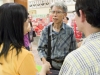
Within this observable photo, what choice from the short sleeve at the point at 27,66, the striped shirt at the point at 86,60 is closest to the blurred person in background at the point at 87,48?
the striped shirt at the point at 86,60

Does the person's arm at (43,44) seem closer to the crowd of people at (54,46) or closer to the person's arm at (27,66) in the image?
the crowd of people at (54,46)

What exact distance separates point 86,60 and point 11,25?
0.65m

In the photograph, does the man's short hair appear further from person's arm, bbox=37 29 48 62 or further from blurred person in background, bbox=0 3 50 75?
person's arm, bbox=37 29 48 62

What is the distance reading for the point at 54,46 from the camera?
2.29 metres

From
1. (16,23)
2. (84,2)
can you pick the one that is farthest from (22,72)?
(84,2)

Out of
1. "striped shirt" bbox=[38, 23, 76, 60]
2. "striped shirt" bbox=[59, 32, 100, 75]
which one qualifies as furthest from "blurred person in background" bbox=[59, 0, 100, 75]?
"striped shirt" bbox=[38, 23, 76, 60]

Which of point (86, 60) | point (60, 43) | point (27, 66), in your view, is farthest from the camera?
point (60, 43)

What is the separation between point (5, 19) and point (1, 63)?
32 centimetres

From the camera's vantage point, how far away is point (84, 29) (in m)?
1.01

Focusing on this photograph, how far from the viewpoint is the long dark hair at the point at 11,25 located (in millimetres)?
1297

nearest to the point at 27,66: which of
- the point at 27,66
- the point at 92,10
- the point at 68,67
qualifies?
the point at 27,66

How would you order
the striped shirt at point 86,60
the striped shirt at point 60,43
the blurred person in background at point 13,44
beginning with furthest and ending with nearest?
the striped shirt at point 60,43 < the blurred person in background at point 13,44 < the striped shirt at point 86,60

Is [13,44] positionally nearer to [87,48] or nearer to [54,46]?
[87,48]

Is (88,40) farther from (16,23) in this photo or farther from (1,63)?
(1,63)
